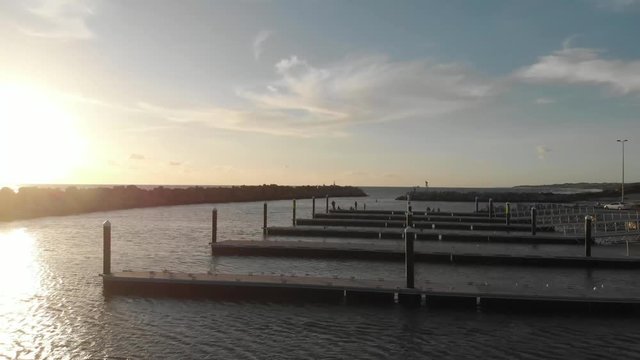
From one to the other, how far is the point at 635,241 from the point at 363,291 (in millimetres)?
21939

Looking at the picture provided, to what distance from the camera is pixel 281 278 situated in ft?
55.1

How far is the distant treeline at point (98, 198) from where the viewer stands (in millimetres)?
53625

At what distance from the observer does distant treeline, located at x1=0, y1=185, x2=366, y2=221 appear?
5362 cm

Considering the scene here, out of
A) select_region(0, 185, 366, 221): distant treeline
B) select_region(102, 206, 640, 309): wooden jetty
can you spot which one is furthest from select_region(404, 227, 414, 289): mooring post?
select_region(0, 185, 366, 221): distant treeline

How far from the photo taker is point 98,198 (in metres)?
66.2

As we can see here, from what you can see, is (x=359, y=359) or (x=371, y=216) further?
(x=371, y=216)

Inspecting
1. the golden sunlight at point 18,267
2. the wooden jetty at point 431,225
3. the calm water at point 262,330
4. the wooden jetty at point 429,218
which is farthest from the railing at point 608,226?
the golden sunlight at point 18,267

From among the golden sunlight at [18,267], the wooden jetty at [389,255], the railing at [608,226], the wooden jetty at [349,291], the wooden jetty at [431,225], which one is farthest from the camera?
the wooden jetty at [431,225]

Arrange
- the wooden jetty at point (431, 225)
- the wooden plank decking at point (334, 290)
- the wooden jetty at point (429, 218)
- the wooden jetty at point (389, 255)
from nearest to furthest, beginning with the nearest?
the wooden plank decking at point (334, 290) → the wooden jetty at point (389, 255) → the wooden jetty at point (431, 225) → the wooden jetty at point (429, 218)

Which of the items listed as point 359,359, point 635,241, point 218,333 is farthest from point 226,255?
point 635,241

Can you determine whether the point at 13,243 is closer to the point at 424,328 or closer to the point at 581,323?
the point at 424,328

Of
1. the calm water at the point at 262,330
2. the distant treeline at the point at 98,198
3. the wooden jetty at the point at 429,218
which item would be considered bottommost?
the calm water at the point at 262,330

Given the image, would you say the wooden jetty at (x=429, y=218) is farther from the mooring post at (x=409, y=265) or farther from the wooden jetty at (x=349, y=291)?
the wooden jetty at (x=349, y=291)

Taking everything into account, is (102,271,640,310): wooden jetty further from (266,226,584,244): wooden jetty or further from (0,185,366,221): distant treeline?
(0,185,366,221): distant treeline
